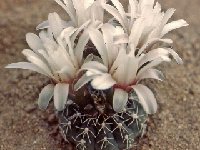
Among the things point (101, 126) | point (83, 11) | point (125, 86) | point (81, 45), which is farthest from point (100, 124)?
point (83, 11)

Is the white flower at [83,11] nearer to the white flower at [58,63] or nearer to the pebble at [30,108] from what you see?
the white flower at [58,63]

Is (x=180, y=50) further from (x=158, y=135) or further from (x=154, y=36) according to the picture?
(x=154, y=36)

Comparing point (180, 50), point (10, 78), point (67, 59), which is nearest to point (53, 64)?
point (67, 59)

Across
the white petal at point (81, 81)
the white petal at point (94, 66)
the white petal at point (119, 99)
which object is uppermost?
the white petal at point (94, 66)

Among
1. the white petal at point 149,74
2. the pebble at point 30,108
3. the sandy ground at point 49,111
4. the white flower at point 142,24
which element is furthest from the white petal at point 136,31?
the pebble at point 30,108

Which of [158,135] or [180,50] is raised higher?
[180,50]

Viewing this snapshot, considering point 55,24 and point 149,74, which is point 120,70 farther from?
point 55,24

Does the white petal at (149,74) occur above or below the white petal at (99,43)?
below
